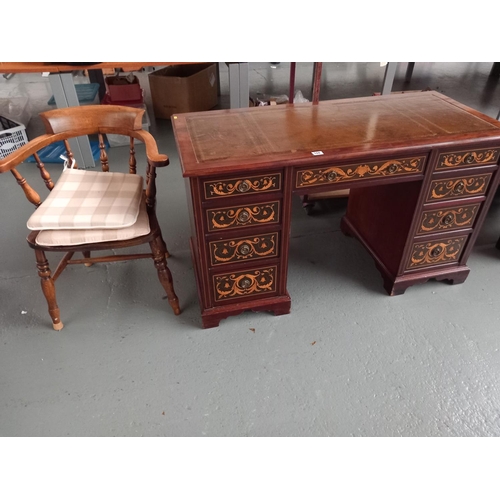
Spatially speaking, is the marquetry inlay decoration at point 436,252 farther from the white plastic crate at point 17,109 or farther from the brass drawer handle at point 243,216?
the white plastic crate at point 17,109

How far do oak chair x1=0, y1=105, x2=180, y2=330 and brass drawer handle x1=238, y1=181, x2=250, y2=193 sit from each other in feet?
0.99

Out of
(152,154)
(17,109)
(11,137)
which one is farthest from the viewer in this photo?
(17,109)

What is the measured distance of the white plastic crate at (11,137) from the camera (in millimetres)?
2934

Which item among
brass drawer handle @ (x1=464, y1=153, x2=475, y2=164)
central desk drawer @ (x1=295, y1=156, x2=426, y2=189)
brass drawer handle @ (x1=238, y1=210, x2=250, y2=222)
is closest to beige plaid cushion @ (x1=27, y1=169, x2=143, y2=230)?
brass drawer handle @ (x1=238, y1=210, x2=250, y2=222)

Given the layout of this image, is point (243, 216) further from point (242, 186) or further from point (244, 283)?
point (244, 283)

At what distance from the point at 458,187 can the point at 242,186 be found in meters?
0.94

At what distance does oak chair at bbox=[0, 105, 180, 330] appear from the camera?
1515 mm

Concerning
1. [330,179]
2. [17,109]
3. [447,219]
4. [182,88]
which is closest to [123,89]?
[182,88]

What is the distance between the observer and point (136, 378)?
158 centimetres

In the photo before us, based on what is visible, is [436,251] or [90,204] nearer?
[90,204]

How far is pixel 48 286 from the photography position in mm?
1665

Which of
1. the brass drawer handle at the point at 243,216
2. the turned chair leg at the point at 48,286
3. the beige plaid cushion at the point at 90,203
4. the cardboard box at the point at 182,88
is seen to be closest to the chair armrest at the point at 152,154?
the beige plaid cushion at the point at 90,203

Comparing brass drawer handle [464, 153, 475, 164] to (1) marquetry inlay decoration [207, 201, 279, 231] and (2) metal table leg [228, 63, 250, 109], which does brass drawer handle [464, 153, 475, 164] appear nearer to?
(1) marquetry inlay decoration [207, 201, 279, 231]

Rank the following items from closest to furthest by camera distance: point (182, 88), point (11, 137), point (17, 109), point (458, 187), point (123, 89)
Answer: point (458, 187)
point (11, 137)
point (123, 89)
point (182, 88)
point (17, 109)
